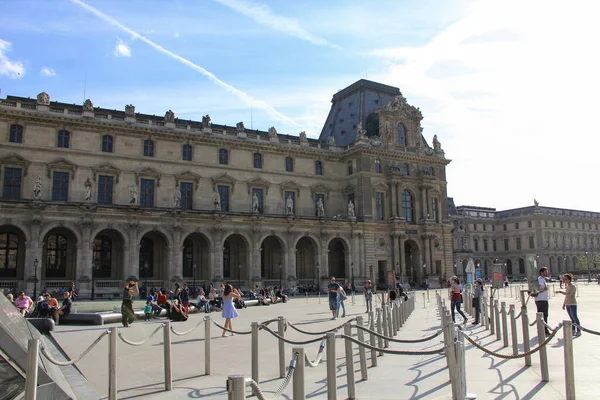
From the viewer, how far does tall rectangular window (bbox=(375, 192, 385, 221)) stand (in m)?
59.8

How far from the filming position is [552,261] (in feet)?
373

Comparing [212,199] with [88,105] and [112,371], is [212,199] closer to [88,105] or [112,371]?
[88,105]

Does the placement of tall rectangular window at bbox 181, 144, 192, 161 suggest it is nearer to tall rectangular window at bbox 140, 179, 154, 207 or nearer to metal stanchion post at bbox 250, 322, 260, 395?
tall rectangular window at bbox 140, 179, 154, 207

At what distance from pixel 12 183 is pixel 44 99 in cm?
790

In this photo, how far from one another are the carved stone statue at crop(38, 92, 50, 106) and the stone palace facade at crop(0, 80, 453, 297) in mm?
124

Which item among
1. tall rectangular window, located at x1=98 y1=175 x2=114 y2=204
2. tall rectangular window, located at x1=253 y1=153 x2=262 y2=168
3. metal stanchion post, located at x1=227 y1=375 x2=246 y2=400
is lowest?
metal stanchion post, located at x1=227 y1=375 x2=246 y2=400

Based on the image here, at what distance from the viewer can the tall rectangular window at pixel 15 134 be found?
1732 inches

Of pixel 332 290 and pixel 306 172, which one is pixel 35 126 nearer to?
pixel 306 172

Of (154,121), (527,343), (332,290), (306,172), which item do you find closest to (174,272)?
(154,121)

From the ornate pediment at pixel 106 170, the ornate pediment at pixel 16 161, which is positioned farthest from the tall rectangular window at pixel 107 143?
the ornate pediment at pixel 16 161

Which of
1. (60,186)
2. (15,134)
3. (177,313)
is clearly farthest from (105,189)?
(177,313)

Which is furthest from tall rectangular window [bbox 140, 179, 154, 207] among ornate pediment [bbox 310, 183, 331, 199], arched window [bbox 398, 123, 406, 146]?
arched window [bbox 398, 123, 406, 146]

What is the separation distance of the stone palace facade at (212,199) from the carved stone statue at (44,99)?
0.12m

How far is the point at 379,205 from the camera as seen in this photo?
6003 centimetres
